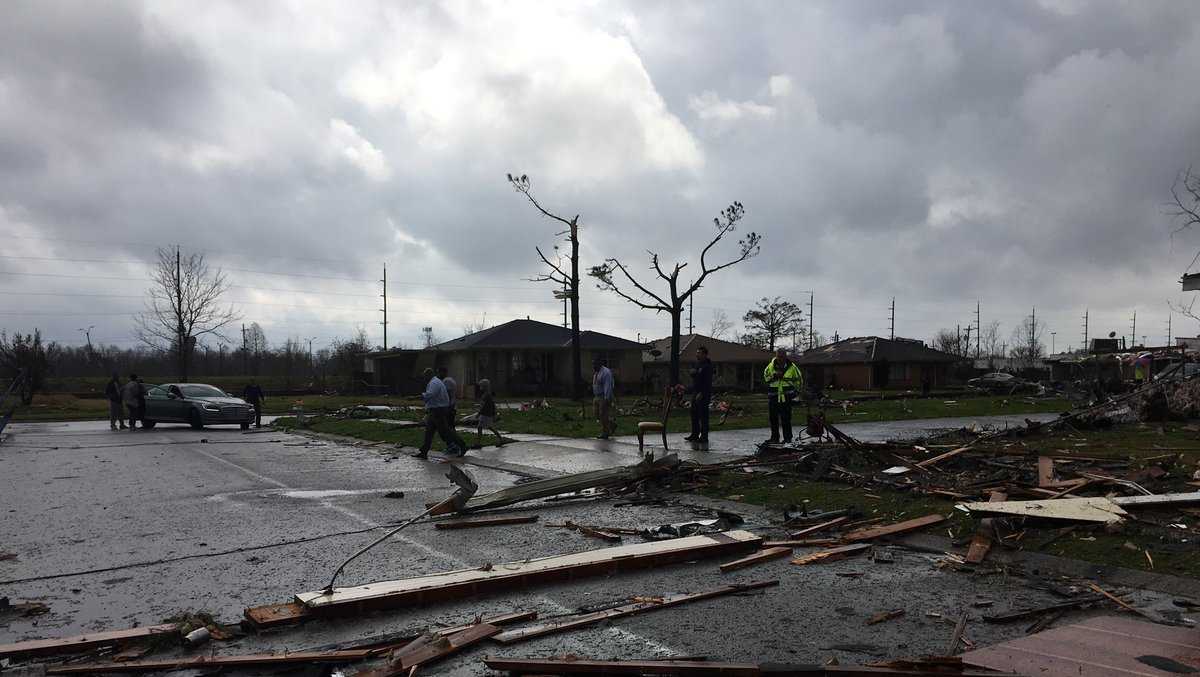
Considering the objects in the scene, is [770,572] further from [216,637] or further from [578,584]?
[216,637]

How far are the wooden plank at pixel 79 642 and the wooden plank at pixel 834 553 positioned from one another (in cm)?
465

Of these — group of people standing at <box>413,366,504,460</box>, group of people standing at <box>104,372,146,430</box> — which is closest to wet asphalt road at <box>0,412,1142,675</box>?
group of people standing at <box>413,366,504,460</box>

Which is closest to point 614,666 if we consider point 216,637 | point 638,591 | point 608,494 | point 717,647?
point 717,647

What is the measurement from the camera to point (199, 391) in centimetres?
2772

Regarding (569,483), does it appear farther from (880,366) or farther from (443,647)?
(880,366)

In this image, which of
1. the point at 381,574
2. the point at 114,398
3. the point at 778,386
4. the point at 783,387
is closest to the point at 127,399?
the point at 114,398

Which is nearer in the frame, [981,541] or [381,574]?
[381,574]

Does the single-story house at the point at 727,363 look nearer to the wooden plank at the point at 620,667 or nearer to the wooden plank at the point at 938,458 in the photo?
the wooden plank at the point at 938,458

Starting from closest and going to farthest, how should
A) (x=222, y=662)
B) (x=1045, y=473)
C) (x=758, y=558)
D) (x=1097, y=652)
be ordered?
1. (x=1097, y=652)
2. (x=222, y=662)
3. (x=758, y=558)
4. (x=1045, y=473)

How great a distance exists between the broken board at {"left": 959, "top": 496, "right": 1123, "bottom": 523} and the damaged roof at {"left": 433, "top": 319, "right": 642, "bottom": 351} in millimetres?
42465

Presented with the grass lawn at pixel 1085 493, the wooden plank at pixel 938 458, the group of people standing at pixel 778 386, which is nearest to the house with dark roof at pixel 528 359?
the group of people standing at pixel 778 386

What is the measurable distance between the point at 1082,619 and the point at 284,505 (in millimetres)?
8777

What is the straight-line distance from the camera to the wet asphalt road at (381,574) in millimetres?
4758

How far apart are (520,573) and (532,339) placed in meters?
45.5
